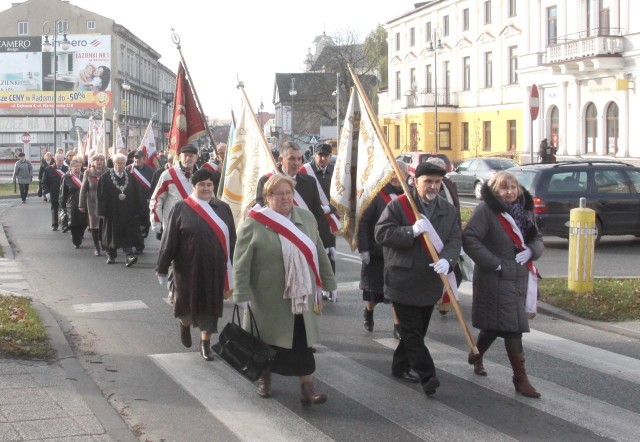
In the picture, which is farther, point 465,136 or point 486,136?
point 465,136

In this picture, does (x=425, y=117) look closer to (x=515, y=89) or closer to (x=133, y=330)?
(x=515, y=89)

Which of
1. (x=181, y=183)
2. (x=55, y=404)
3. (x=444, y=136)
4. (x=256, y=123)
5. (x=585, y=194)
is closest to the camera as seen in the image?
(x=55, y=404)

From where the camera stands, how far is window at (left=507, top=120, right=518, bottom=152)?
52966 mm

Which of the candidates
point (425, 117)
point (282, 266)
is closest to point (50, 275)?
point (282, 266)

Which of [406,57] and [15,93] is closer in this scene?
[406,57]

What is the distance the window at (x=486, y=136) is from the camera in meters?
56.6

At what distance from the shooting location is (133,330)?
32.1 ft

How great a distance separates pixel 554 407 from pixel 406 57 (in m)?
62.0

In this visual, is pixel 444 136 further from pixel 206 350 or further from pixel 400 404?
pixel 400 404

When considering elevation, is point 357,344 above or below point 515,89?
below

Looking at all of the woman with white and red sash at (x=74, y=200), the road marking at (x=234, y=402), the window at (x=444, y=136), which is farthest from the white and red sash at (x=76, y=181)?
the window at (x=444, y=136)

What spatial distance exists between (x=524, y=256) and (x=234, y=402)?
235cm

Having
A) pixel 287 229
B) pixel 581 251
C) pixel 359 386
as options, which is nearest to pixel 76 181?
pixel 581 251

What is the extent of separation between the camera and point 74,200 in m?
18.0
